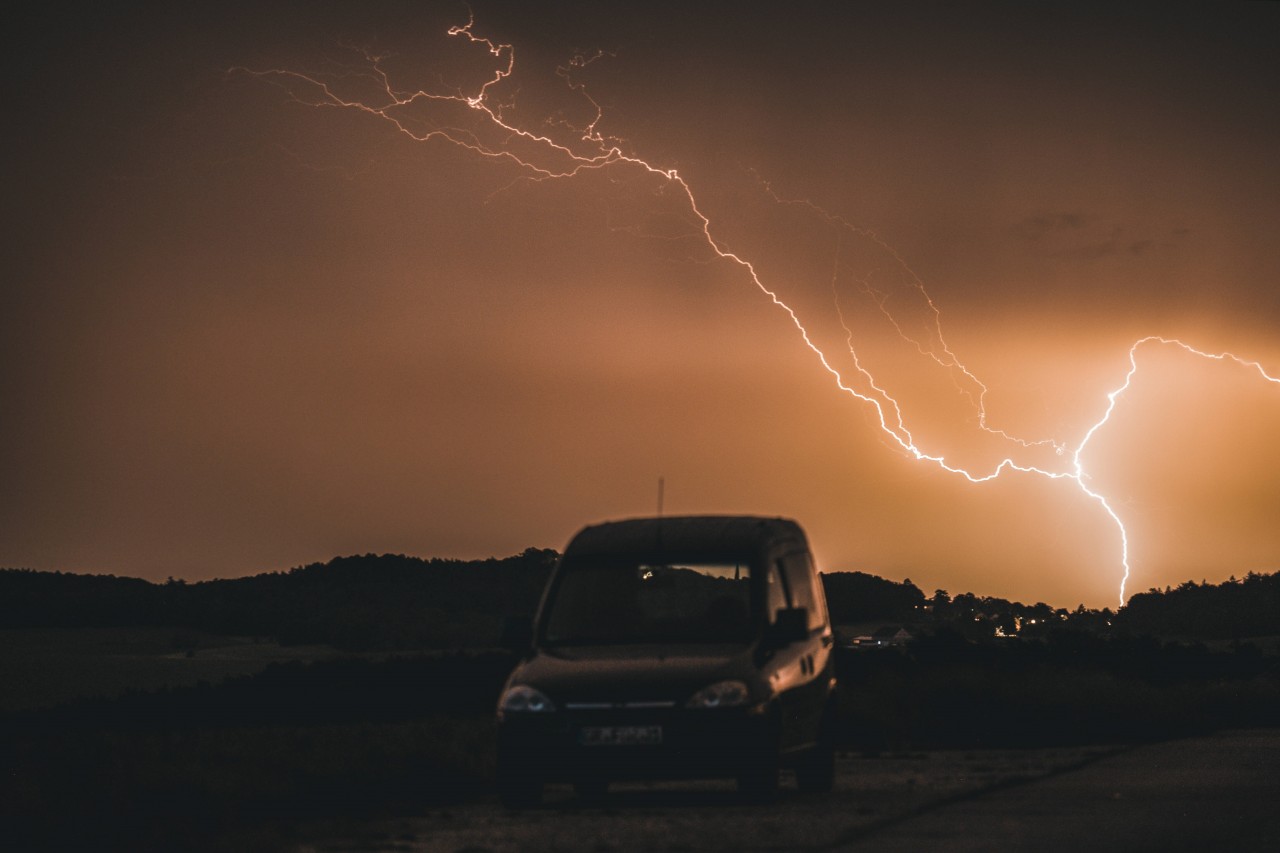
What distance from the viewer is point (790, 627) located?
45.9ft

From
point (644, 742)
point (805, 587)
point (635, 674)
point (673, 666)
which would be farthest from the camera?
point (805, 587)

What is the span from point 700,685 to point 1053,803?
101 inches

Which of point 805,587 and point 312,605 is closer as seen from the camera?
point 805,587

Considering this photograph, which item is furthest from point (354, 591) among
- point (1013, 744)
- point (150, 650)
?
point (1013, 744)

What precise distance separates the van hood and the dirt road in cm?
77

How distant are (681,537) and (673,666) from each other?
160cm

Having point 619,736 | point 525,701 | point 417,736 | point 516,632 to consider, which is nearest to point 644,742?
point 619,736

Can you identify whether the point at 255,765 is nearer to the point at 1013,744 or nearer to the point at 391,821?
the point at 391,821

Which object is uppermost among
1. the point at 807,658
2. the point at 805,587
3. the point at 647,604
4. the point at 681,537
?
the point at 681,537

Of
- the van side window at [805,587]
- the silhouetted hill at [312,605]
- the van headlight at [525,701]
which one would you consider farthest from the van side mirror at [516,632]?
the silhouetted hill at [312,605]

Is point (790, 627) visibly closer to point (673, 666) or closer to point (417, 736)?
point (673, 666)

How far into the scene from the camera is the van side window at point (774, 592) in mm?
14373

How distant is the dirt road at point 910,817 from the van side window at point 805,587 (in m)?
1.34

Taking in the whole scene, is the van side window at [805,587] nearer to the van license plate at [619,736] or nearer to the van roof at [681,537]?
the van roof at [681,537]
